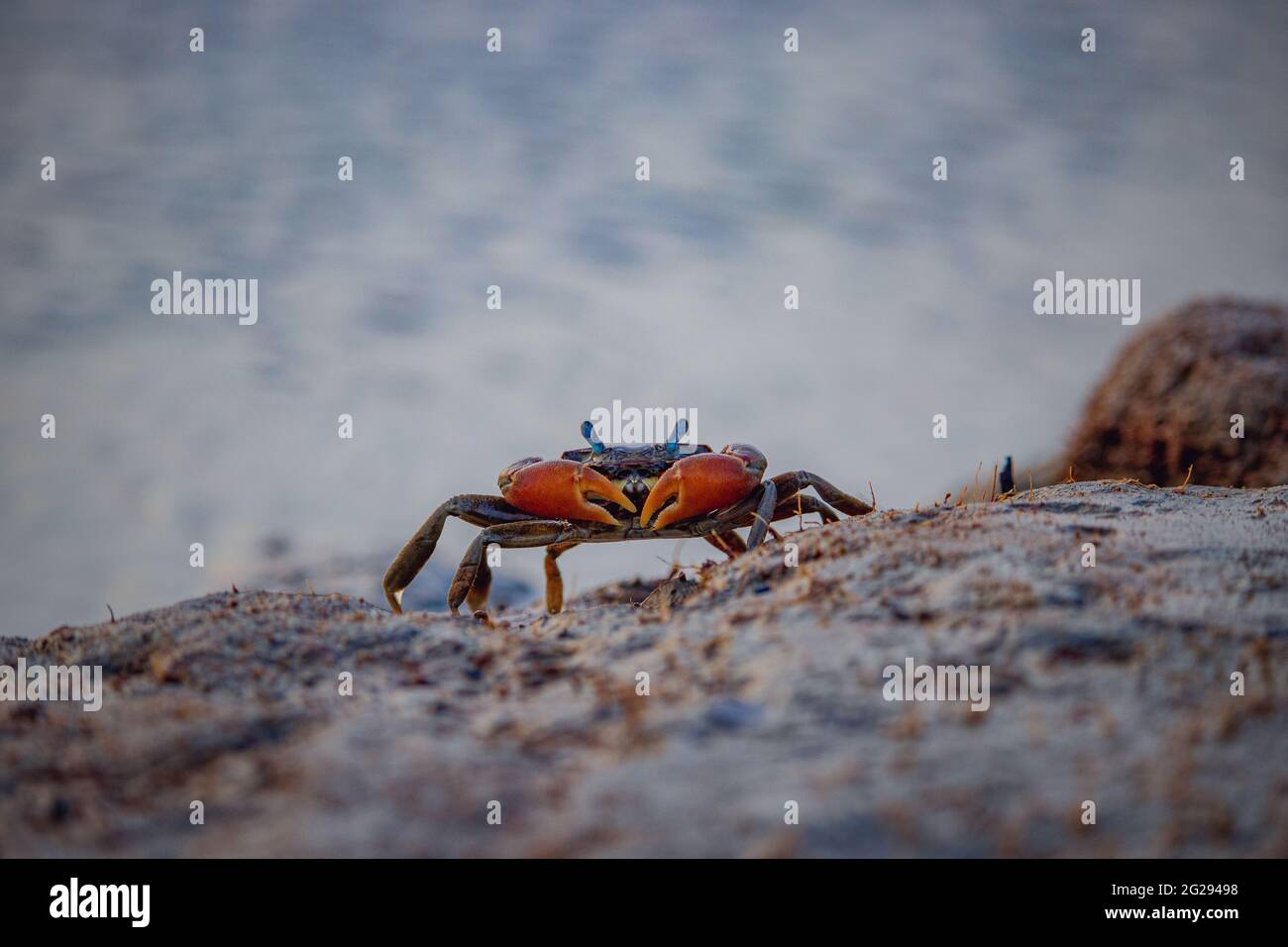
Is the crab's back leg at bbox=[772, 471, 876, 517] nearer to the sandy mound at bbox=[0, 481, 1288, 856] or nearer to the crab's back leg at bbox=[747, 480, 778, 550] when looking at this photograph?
the crab's back leg at bbox=[747, 480, 778, 550]

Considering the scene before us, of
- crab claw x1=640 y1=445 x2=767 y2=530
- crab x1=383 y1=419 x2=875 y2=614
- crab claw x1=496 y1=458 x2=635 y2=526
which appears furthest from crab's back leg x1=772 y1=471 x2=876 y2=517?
crab claw x1=496 y1=458 x2=635 y2=526

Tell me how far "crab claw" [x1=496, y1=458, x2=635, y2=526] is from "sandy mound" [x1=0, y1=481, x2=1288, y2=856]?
1.77 m

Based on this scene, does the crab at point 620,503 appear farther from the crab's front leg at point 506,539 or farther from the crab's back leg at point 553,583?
the crab's back leg at point 553,583

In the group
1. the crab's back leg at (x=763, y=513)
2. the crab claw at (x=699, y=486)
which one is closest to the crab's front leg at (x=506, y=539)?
the crab claw at (x=699, y=486)

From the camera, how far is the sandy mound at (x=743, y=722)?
2.49m

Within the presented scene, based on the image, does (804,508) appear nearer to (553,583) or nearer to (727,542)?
(727,542)

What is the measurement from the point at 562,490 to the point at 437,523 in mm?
1004

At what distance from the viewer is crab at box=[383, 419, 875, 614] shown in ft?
20.0

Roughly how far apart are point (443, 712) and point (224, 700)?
79 cm
